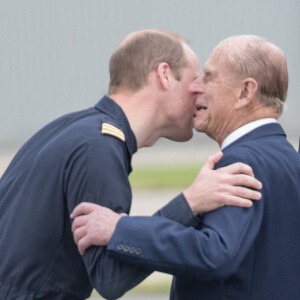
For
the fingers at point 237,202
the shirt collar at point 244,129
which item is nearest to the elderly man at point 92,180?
the fingers at point 237,202

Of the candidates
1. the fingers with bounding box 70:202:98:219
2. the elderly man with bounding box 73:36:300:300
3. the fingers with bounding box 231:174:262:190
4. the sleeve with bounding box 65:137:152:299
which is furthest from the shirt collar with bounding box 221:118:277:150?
the fingers with bounding box 70:202:98:219

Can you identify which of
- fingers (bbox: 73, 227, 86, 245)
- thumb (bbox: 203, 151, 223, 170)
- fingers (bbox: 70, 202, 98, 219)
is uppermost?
thumb (bbox: 203, 151, 223, 170)

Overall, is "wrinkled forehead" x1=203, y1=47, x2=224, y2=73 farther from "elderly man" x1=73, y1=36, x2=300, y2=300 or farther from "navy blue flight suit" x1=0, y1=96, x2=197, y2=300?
"navy blue flight suit" x1=0, y1=96, x2=197, y2=300

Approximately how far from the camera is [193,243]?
7.20 ft

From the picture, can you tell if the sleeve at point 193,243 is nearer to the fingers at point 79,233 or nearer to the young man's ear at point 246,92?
the fingers at point 79,233

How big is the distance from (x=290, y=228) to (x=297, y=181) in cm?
15

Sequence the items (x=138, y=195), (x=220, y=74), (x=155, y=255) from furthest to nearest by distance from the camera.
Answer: (x=138, y=195)
(x=220, y=74)
(x=155, y=255)

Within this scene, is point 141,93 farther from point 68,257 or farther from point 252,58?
point 68,257

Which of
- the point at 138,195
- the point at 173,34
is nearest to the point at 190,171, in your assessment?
the point at 138,195

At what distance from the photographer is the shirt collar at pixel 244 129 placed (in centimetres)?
248

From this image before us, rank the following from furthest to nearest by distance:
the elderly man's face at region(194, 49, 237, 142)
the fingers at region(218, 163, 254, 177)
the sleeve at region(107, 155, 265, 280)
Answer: the elderly man's face at region(194, 49, 237, 142)
the fingers at region(218, 163, 254, 177)
the sleeve at region(107, 155, 265, 280)

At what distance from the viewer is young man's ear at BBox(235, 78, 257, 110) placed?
2.47 meters

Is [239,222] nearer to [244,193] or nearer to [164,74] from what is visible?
[244,193]

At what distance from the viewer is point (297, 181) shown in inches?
94.8
